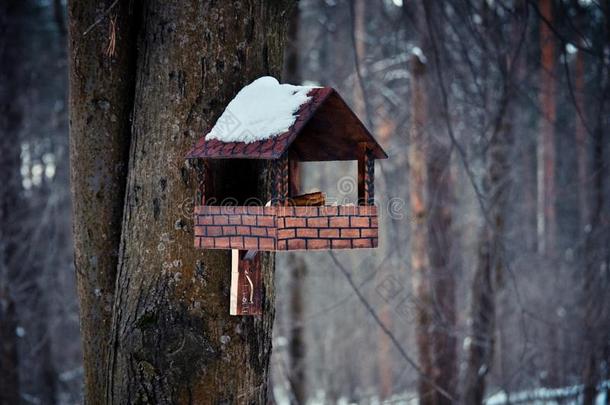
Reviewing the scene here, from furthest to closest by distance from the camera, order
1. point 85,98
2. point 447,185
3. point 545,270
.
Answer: point 545,270 < point 447,185 < point 85,98

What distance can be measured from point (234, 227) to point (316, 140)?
57cm

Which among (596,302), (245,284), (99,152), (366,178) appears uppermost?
(99,152)

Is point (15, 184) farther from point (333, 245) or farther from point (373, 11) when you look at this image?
point (333, 245)

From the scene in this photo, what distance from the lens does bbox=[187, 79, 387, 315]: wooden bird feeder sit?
225 centimetres

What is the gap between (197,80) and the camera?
2496mm

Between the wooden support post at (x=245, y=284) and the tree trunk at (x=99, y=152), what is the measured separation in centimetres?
74

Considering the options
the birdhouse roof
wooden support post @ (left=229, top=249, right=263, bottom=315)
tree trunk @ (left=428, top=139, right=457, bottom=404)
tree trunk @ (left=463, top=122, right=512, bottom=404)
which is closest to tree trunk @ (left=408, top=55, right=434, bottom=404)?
tree trunk @ (left=428, top=139, right=457, bottom=404)

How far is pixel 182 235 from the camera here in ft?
8.07

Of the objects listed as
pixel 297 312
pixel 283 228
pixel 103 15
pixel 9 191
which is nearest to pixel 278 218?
pixel 283 228

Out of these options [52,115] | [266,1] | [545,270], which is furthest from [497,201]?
[52,115]

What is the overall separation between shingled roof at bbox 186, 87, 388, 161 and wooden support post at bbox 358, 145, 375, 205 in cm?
2

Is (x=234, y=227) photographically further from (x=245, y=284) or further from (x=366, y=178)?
(x=366, y=178)

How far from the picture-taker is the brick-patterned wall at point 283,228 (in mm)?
2260

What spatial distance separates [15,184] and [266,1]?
775cm
